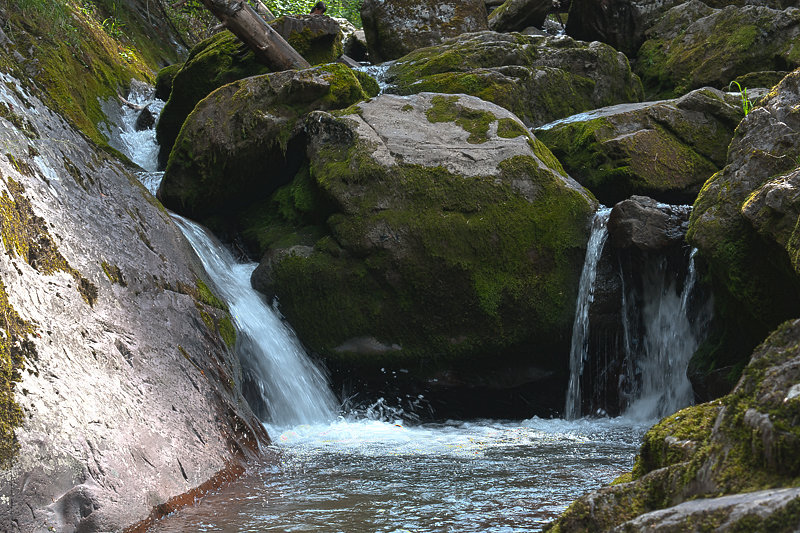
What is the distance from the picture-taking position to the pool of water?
3023mm

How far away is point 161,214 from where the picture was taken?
220 inches

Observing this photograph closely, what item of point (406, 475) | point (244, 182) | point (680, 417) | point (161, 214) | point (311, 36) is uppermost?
point (311, 36)

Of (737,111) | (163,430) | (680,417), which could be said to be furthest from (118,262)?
(737,111)

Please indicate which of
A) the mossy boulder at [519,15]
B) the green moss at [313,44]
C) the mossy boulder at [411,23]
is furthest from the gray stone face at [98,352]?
the mossy boulder at [519,15]

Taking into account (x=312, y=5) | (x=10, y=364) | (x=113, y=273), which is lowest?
(x=10, y=364)

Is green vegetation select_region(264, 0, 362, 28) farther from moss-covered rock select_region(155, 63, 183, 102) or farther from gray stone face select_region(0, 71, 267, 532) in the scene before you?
gray stone face select_region(0, 71, 267, 532)

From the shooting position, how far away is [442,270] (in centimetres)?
629

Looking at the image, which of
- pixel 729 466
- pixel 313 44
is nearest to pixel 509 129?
pixel 313 44

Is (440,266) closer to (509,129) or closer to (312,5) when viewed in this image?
(509,129)

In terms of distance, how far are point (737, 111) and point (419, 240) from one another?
433 cm

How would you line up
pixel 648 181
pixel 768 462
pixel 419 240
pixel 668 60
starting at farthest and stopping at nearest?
pixel 668 60 < pixel 648 181 < pixel 419 240 < pixel 768 462

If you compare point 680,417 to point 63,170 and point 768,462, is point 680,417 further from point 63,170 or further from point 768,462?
point 63,170

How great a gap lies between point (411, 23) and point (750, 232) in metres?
9.29

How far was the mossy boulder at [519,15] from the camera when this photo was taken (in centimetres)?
1416
